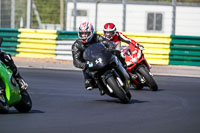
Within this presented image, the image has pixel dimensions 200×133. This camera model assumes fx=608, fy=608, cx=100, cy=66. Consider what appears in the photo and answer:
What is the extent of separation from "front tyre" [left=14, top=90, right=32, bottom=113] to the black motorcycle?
1.74 meters

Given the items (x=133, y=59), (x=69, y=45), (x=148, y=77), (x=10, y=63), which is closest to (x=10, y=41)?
(x=69, y=45)

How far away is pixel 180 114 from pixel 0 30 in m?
13.1

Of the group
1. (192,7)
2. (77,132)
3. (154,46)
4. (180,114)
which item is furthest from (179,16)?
(77,132)

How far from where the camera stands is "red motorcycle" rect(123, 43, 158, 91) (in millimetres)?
13023

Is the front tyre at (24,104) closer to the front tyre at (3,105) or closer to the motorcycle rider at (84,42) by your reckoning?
the front tyre at (3,105)

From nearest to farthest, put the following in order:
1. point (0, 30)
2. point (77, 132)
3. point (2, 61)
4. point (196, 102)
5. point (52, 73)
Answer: point (77, 132) < point (2, 61) < point (196, 102) < point (52, 73) < point (0, 30)

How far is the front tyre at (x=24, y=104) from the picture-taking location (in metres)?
8.94

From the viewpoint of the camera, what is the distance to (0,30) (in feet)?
69.7

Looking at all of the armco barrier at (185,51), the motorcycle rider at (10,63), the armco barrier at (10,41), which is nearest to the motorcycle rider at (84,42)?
the motorcycle rider at (10,63)

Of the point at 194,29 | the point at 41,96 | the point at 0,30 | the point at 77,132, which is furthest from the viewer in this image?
the point at 194,29

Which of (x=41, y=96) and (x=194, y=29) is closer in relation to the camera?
(x=41, y=96)

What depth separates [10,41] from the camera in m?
20.9

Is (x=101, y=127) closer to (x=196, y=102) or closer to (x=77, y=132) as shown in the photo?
(x=77, y=132)

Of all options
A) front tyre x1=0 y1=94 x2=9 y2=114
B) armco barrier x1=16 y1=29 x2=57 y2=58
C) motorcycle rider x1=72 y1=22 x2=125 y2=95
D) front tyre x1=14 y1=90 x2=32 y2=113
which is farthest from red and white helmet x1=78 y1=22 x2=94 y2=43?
armco barrier x1=16 y1=29 x2=57 y2=58
